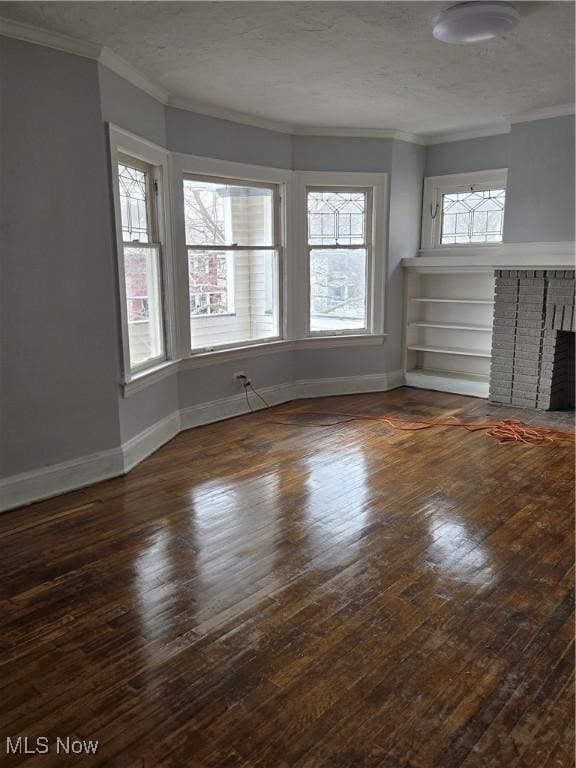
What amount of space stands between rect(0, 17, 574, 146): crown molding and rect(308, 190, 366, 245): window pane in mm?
580

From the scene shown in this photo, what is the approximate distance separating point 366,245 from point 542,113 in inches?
76.3

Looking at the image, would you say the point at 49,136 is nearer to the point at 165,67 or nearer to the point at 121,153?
the point at 121,153

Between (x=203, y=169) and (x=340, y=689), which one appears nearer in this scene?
(x=340, y=689)

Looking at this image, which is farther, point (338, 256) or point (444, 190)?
point (444, 190)

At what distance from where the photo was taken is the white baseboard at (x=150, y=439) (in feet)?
11.6

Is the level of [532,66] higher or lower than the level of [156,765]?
higher

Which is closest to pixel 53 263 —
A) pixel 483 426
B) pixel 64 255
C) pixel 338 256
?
pixel 64 255

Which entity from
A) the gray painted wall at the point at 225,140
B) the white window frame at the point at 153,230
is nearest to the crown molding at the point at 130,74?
the gray painted wall at the point at 225,140

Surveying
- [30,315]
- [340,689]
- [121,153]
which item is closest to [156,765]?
[340,689]

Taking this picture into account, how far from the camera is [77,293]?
3594 millimetres

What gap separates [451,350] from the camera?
6.38 meters

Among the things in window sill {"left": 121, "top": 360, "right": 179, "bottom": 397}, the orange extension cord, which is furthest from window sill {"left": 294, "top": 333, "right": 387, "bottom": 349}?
window sill {"left": 121, "top": 360, "right": 179, "bottom": 397}

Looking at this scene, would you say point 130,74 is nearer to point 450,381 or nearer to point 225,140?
point 225,140

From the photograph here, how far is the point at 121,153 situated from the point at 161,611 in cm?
297
